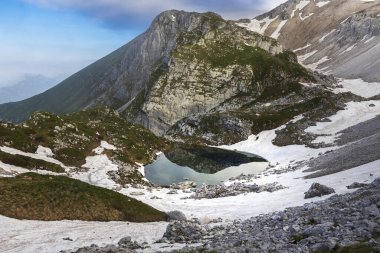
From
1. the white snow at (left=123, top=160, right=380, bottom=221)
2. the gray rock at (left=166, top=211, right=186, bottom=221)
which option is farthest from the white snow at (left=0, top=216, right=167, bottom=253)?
the white snow at (left=123, top=160, right=380, bottom=221)

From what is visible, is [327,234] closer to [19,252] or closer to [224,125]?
[19,252]

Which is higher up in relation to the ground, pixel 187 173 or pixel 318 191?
pixel 187 173

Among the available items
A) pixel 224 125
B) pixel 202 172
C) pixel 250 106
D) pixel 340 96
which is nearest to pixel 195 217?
pixel 202 172

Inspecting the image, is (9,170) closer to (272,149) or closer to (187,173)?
(187,173)

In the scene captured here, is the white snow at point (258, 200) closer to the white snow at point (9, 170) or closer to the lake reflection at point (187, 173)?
the white snow at point (9, 170)

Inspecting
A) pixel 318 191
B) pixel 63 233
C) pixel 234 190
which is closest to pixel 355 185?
pixel 318 191
